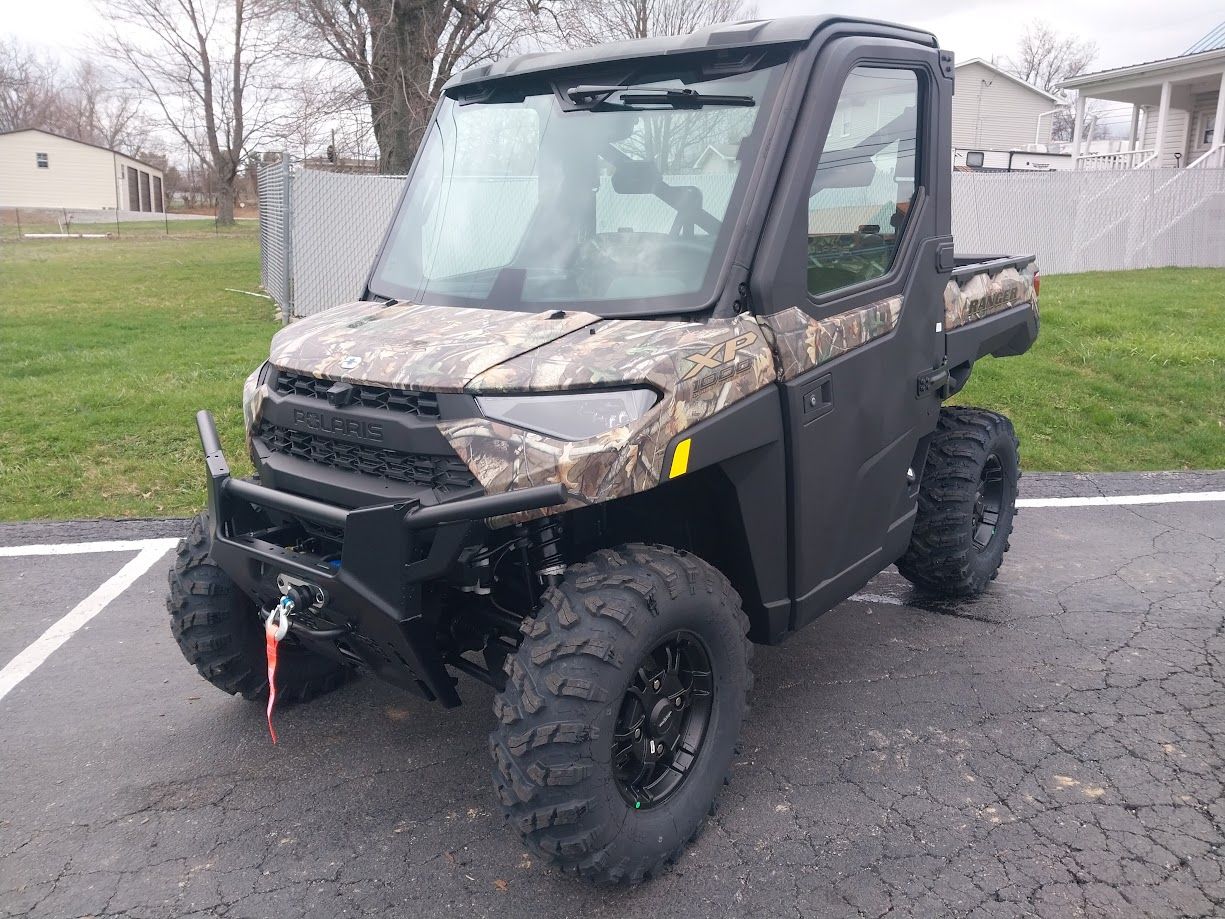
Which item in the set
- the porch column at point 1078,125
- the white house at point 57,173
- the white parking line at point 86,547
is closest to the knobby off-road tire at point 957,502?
the white parking line at point 86,547

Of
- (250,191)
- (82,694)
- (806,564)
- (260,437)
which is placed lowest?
(82,694)

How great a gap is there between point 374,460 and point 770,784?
5.69 feet

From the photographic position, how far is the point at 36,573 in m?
5.64

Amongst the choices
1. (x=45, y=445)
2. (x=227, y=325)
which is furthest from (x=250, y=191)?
(x=45, y=445)

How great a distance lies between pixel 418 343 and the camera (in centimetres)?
312

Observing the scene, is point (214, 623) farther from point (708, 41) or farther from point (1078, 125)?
point (1078, 125)

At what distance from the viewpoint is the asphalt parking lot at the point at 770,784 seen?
9.98 feet

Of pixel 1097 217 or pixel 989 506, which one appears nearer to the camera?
pixel 989 506

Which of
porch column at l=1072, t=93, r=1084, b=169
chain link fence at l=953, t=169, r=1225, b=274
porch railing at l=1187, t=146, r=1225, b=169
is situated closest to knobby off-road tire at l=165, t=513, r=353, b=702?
chain link fence at l=953, t=169, r=1225, b=274

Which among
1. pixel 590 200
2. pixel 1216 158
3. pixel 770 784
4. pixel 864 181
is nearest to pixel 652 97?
pixel 590 200

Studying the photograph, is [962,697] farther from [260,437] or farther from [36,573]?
[36,573]

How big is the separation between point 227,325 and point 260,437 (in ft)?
36.9

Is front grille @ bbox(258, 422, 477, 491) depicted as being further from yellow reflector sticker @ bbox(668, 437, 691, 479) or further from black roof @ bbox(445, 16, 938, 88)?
black roof @ bbox(445, 16, 938, 88)

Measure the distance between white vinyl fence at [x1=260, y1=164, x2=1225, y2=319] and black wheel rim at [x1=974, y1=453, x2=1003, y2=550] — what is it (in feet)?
29.6
